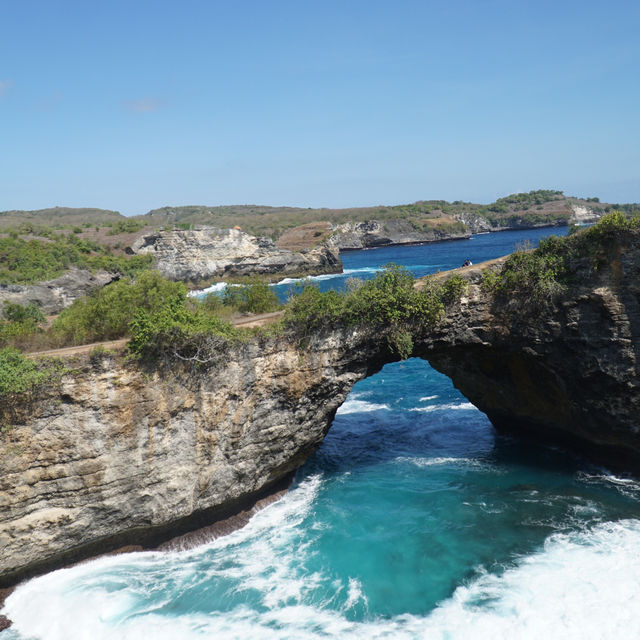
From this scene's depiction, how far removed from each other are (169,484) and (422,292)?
10.7 m

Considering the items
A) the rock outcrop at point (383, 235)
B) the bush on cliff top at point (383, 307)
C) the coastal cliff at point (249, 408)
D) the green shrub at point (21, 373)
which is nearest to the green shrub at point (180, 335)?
the coastal cliff at point (249, 408)

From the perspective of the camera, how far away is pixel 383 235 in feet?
456

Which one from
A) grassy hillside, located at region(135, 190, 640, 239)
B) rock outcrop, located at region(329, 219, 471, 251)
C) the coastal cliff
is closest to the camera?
the coastal cliff

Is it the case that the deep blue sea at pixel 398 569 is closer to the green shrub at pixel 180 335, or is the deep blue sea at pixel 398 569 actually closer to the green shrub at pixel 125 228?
the green shrub at pixel 180 335

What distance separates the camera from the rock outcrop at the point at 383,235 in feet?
454

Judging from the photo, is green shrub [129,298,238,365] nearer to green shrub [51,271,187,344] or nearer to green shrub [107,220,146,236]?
green shrub [51,271,187,344]

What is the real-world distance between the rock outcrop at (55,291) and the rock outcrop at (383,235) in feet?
296

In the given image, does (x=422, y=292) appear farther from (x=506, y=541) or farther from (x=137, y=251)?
(x=137, y=251)

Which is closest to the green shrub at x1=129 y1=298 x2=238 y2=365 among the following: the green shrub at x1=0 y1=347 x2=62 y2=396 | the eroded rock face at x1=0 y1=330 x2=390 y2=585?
the eroded rock face at x1=0 y1=330 x2=390 y2=585

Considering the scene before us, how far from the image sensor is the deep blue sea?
12.6 meters

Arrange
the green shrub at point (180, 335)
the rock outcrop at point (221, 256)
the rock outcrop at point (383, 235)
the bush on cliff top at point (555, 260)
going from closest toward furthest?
the green shrub at point (180, 335) < the bush on cliff top at point (555, 260) < the rock outcrop at point (221, 256) < the rock outcrop at point (383, 235)

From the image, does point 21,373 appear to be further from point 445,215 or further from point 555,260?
point 445,215

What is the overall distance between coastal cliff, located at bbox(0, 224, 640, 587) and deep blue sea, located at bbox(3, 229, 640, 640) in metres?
1.37

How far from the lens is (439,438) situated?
23406 mm
